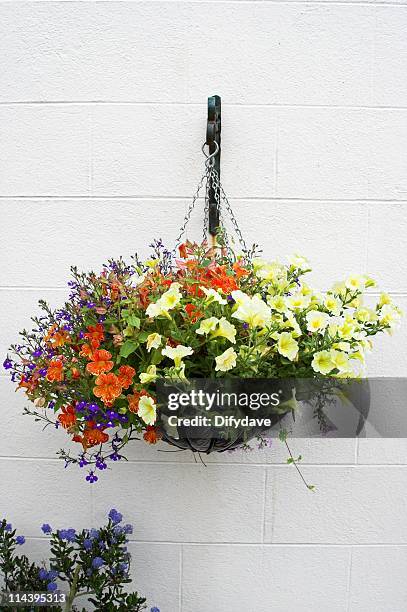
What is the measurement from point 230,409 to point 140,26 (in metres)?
1.06

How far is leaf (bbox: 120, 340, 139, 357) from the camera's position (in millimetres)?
1150

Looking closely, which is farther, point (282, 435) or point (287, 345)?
point (282, 435)

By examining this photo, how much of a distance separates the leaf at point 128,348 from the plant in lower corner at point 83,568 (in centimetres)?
66

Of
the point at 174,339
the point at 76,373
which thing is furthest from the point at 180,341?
the point at 76,373

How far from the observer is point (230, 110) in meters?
1.61

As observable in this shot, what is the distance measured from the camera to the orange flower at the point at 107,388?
1148 millimetres

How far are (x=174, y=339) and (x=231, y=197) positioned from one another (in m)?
0.61

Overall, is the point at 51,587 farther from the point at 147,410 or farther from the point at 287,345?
the point at 287,345

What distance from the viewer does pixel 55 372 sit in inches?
47.1

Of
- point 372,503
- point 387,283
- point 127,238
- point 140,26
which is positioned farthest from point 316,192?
point 372,503

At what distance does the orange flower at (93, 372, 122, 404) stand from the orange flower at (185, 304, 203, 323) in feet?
0.62

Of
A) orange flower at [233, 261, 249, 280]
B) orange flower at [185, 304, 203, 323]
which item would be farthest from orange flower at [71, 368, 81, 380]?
orange flower at [233, 261, 249, 280]

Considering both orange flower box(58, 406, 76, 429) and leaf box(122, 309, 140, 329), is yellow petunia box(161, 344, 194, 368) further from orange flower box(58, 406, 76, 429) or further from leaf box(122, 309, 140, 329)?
orange flower box(58, 406, 76, 429)

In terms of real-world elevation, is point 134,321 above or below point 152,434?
above
